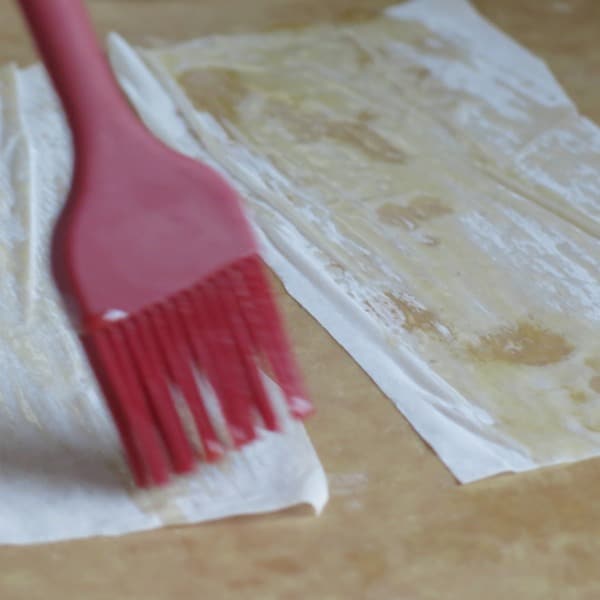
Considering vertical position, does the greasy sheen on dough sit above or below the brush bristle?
below

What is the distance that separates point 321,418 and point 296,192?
31 cm

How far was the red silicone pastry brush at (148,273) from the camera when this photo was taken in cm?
56

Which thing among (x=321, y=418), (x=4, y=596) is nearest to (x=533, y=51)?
(x=321, y=418)

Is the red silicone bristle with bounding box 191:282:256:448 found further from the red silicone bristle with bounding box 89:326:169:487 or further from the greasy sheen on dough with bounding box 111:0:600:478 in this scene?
the greasy sheen on dough with bounding box 111:0:600:478

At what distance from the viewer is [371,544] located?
585 mm

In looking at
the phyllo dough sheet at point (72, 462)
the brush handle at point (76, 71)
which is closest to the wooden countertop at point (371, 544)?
the phyllo dough sheet at point (72, 462)

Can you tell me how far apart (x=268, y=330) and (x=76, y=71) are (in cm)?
19

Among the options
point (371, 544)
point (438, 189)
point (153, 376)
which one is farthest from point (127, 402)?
point (438, 189)

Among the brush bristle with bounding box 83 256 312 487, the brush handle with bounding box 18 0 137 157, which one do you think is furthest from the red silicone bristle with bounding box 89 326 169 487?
the brush handle with bounding box 18 0 137 157

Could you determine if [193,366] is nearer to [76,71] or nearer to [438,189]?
[76,71]

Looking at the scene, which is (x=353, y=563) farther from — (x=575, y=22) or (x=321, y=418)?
(x=575, y=22)

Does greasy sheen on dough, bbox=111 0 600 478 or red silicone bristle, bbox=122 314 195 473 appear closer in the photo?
red silicone bristle, bbox=122 314 195 473

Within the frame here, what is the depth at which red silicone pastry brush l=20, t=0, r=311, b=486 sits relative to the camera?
56 centimetres

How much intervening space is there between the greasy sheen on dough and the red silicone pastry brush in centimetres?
18
